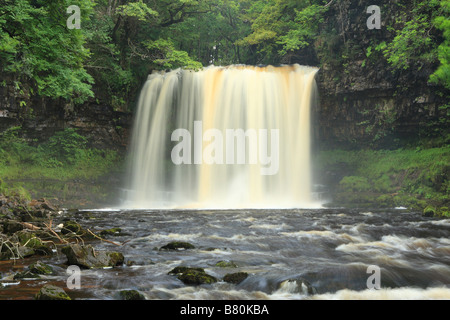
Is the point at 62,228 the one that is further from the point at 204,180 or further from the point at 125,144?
the point at 125,144

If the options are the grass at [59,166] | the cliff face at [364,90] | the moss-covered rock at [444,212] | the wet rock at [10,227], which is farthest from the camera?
the cliff face at [364,90]

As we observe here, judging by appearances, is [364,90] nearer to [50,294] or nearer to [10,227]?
[10,227]

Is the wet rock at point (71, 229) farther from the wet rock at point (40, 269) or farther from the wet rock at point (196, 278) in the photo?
the wet rock at point (196, 278)

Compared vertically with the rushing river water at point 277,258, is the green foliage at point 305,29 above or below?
above

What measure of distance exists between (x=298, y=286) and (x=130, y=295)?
251 cm

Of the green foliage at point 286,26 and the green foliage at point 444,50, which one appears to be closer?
the green foliage at point 444,50

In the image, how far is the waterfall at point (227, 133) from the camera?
72.1 feet

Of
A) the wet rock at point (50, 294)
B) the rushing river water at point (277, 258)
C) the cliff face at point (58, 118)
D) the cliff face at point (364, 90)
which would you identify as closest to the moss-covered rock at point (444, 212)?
the rushing river water at point (277, 258)

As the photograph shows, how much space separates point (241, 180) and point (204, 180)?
230 centimetres

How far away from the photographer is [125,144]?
23766mm

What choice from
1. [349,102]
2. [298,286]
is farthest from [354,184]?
[298,286]

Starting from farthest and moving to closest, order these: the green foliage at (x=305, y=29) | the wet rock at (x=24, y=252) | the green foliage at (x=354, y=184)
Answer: the green foliage at (x=305, y=29)
the green foliage at (x=354, y=184)
the wet rock at (x=24, y=252)

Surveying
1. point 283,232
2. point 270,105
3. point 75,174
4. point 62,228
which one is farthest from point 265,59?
point 62,228

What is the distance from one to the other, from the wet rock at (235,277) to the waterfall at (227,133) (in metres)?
15.5
